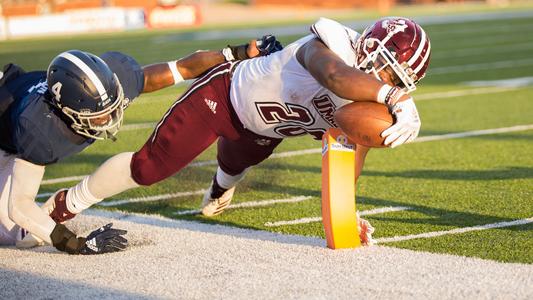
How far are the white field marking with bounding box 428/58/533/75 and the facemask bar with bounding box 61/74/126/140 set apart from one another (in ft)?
28.5

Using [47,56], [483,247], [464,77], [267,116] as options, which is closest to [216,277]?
[267,116]

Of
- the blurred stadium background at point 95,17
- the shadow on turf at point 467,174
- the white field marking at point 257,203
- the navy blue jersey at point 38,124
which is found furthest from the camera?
the blurred stadium background at point 95,17

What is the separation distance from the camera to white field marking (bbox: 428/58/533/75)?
12.7 meters

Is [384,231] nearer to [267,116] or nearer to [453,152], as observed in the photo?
[267,116]

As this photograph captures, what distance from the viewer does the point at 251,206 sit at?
17.4ft

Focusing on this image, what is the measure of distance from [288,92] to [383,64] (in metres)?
0.49

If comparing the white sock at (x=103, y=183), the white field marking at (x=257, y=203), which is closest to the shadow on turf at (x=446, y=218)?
the white field marking at (x=257, y=203)

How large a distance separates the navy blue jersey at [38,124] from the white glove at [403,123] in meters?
1.58

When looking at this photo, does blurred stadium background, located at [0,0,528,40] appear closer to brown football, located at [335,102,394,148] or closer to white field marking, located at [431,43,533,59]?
white field marking, located at [431,43,533,59]

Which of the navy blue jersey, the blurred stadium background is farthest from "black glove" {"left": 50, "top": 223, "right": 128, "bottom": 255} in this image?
the blurred stadium background

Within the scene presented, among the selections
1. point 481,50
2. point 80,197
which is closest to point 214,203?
point 80,197

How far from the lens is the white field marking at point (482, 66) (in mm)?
12680

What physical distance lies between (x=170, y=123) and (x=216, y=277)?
994 millimetres

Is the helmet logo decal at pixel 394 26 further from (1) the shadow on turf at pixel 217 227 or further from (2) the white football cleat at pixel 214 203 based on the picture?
(2) the white football cleat at pixel 214 203
